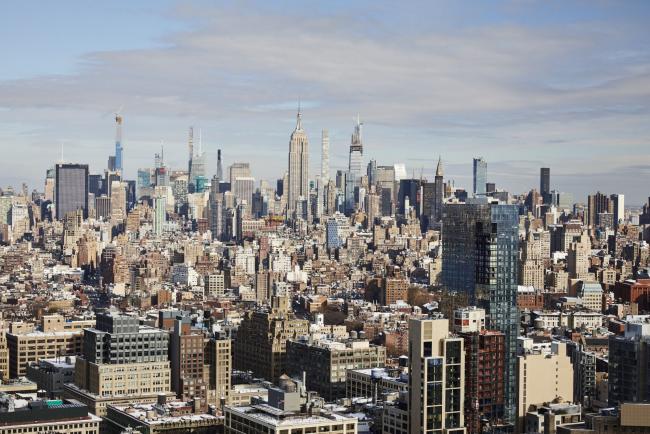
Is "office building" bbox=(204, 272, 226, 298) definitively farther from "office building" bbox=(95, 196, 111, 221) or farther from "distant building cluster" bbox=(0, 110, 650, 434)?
"office building" bbox=(95, 196, 111, 221)

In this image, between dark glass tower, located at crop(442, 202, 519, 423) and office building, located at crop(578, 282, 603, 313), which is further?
office building, located at crop(578, 282, 603, 313)

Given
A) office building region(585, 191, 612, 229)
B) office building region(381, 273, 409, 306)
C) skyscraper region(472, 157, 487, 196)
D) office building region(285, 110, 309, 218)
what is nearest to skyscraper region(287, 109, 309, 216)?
office building region(285, 110, 309, 218)

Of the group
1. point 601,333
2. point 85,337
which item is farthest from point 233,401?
point 601,333

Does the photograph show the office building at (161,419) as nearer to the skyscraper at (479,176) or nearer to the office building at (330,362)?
the office building at (330,362)

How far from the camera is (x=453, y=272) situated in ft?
132

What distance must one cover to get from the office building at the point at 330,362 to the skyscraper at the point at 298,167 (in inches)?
4198

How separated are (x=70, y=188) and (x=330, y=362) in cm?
10468

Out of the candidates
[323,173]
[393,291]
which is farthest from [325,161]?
A: [393,291]

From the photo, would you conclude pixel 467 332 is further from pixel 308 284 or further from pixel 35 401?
pixel 308 284

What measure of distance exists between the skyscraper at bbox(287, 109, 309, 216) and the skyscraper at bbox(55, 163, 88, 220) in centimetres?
2249

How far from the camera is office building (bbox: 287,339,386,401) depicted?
124 feet

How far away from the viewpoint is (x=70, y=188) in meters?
139

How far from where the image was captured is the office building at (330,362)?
3775 centimetres

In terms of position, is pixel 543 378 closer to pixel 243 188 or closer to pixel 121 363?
pixel 121 363
